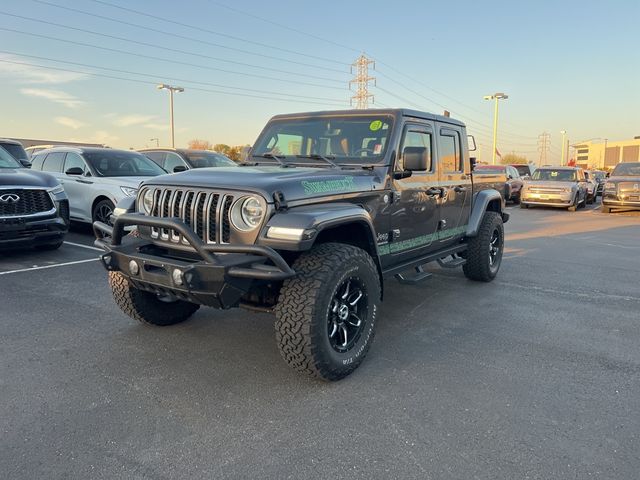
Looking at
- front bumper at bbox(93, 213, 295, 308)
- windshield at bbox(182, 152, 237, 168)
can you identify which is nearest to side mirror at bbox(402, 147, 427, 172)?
front bumper at bbox(93, 213, 295, 308)

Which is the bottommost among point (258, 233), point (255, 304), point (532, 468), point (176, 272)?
point (532, 468)

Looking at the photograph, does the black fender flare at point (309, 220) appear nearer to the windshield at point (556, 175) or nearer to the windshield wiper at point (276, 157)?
the windshield wiper at point (276, 157)

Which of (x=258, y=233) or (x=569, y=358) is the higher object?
(x=258, y=233)

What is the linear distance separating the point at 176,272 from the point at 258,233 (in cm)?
57

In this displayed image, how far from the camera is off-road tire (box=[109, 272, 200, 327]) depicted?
4.15m

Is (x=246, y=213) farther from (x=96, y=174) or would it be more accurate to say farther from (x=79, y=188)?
(x=79, y=188)

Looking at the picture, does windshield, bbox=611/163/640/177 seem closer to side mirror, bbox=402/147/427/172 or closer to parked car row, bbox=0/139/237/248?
parked car row, bbox=0/139/237/248

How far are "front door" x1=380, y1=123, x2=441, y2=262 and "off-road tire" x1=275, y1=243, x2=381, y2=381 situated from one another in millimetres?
1038

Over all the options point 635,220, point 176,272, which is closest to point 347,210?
point 176,272

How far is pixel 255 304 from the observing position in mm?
3604

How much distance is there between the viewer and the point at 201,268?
10.0 feet

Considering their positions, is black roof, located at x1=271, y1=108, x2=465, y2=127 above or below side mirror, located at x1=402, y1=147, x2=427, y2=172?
above

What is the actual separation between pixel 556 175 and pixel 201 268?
60.4ft

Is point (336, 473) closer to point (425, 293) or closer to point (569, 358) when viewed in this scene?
point (569, 358)
